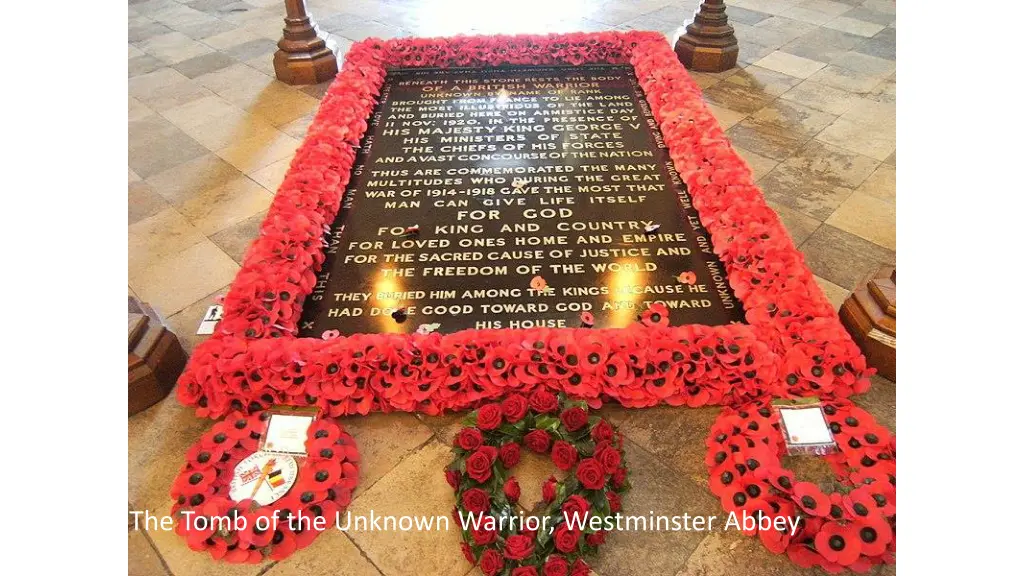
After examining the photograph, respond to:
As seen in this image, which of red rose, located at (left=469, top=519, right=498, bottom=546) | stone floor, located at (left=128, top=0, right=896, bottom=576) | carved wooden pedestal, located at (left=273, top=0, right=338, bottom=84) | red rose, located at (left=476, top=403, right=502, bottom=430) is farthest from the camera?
carved wooden pedestal, located at (left=273, top=0, right=338, bottom=84)

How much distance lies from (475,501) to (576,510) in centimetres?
32

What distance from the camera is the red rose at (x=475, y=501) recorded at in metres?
1.94

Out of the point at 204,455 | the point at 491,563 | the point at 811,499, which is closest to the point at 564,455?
the point at 491,563

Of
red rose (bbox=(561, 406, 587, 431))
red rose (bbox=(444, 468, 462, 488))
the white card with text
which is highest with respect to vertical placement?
red rose (bbox=(561, 406, 587, 431))

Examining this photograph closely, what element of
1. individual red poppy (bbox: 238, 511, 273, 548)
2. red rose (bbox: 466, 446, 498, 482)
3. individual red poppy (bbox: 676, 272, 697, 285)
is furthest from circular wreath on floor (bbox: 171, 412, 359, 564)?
individual red poppy (bbox: 676, 272, 697, 285)

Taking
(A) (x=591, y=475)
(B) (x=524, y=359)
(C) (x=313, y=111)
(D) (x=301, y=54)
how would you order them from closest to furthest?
(A) (x=591, y=475) → (B) (x=524, y=359) → (C) (x=313, y=111) → (D) (x=301, y=54)

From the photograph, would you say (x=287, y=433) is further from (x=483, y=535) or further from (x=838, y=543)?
(x=838, y=543)

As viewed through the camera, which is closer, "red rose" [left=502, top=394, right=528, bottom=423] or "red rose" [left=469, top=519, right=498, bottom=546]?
"red rose" [left=469, top=519, right=498, bottom=546]

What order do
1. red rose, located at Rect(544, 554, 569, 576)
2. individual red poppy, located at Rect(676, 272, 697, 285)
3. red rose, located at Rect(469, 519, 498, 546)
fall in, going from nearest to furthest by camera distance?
red rose, located at Rect(544, 554, 569, 576) → red rose, located at Rect(469, 519, 498, 546) → individual red poppy, located at Rect(676, 272, 697, 285)

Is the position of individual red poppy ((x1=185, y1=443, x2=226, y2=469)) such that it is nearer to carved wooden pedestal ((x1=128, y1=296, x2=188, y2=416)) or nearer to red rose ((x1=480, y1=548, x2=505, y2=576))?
carved wooden pedestal ((x1=128, y1=296, x2=188, y2=416))

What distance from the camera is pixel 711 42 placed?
503 cm

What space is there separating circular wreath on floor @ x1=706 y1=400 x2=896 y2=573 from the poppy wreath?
383 mm

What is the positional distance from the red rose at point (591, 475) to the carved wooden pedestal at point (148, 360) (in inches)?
68.9

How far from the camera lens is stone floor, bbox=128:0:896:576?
2.02 metres
